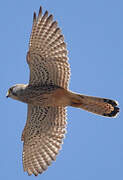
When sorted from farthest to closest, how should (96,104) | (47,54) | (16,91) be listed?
(16,91)
(47,54)
(96,104)

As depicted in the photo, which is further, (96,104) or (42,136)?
(42,136)

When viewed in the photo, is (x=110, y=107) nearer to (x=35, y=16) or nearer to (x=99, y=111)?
(x=99, y=111)

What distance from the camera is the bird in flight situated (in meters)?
10.2

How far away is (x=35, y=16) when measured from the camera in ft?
33.8

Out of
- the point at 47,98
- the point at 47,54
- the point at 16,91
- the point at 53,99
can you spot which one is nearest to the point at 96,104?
the point at 53,99

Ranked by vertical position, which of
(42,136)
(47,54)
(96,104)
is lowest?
(42,136)

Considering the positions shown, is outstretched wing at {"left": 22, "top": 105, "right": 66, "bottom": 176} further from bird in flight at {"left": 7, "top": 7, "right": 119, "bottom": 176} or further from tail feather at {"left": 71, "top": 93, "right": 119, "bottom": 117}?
tail feather at {"left": 71, "top": 93, "right": 119, "bottom": 117}

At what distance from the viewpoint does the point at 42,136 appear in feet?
35.3

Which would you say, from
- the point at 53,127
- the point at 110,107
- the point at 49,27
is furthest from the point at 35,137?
the point at 49,27

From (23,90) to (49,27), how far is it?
160 centimetres

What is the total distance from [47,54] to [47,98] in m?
1.02

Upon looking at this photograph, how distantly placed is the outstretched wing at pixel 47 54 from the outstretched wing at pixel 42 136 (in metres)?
0.75

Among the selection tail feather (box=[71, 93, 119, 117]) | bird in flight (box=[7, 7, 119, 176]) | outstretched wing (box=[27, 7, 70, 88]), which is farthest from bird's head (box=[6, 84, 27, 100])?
tail feather (box=[71, 93, 119, 117])

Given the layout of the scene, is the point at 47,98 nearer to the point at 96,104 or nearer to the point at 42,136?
the point at 42,136
